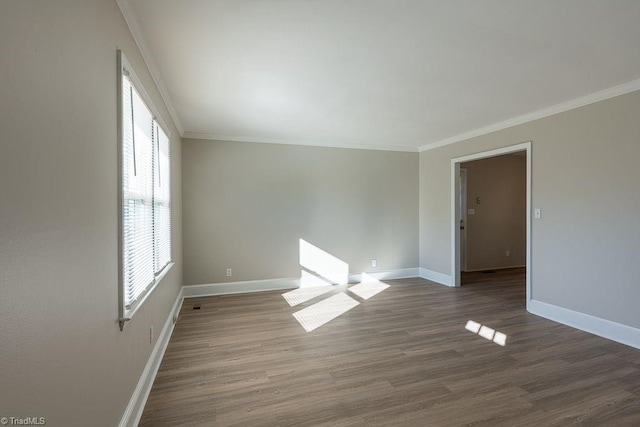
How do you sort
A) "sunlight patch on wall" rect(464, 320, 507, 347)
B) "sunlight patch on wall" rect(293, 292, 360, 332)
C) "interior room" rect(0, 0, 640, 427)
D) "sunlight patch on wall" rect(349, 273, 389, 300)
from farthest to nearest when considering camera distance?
"sunlight patch on wall" rect(349, 273, 389, 300) → "sunlight patch on wall" rect(293, 292, 360, 332) → "sunlight patch on wall" rect(464, 320, 507, 347) → "interior room" rect(0, 0, 640, 427)

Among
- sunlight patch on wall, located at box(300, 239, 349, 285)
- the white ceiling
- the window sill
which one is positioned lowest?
sunlight patch on wall, located at box(300, 239, 349, 285)

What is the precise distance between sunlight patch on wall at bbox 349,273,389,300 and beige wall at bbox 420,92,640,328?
2.18 meters

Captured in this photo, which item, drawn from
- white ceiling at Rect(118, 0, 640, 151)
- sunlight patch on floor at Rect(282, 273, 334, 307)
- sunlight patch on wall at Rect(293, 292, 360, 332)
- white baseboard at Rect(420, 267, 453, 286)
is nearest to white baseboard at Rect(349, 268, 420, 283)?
white baseboard at Rect(420, 267, 453, 286)

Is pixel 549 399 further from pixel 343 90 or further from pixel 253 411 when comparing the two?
pixel 343 90

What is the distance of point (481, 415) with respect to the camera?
6.46ft

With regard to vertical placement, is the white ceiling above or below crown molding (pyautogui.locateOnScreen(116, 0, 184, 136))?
above

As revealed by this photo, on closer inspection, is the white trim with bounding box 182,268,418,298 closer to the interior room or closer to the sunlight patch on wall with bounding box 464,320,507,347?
the interior room

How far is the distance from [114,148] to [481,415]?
2.76m

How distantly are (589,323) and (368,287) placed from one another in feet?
9.41

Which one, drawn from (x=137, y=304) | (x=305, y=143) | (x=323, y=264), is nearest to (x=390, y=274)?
(x=323, y=264)

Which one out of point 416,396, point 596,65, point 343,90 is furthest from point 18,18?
point 596,65

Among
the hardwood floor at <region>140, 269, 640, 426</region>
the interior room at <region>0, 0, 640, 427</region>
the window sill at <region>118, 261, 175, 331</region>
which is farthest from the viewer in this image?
the hardwood floor at <region>140, 269, 640, 426</region>

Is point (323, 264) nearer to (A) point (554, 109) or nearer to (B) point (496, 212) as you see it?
(A) point (554, 109)

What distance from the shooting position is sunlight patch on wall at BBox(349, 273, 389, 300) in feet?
15.8
